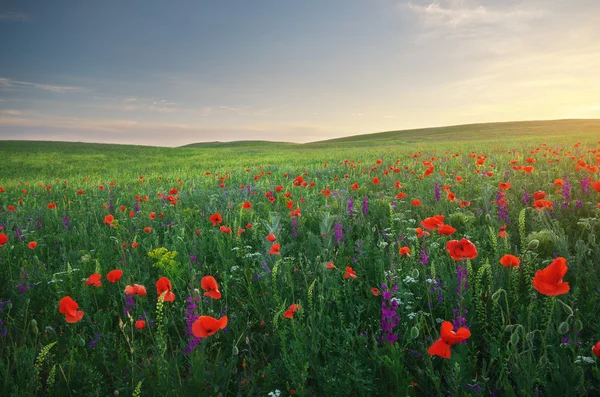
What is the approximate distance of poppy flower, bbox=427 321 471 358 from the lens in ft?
4.42

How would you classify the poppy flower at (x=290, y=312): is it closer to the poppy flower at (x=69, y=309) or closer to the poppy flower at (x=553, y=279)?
the poppy flower at (x=69, y=309)

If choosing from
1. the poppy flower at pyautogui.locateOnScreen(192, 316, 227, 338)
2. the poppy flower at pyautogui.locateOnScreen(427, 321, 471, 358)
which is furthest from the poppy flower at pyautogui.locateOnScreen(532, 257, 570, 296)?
the poppy flower at pyautogui.locateOnScreen(192, 316, 227, 338)

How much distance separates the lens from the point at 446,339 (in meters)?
1.38

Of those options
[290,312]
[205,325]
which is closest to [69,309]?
[205,325]

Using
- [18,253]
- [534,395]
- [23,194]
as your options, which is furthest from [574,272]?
[23,194]

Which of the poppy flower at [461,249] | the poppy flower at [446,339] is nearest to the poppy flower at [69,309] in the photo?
the poppy flower at [446,339]

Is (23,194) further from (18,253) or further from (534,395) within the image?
(534,395)

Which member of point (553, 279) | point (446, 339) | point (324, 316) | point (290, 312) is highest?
point (553, 279)

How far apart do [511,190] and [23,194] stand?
10490 millimetres

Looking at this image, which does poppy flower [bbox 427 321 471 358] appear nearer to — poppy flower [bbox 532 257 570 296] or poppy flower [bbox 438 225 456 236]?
poppy flower [bbox 532 257 570 296]

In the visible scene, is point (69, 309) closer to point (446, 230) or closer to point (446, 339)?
point (446, 339)

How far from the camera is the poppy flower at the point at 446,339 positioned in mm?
1347

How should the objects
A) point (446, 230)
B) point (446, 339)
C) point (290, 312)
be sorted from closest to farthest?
point (446, 339)
point (290, 312)
point (446, 230)

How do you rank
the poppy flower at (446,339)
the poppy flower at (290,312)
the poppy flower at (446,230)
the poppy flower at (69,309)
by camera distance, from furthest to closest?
the poppy flower at (446,230), the poppy flower at (290,312), the poppy flower at (69,309), the poppy flower at (446,339)
